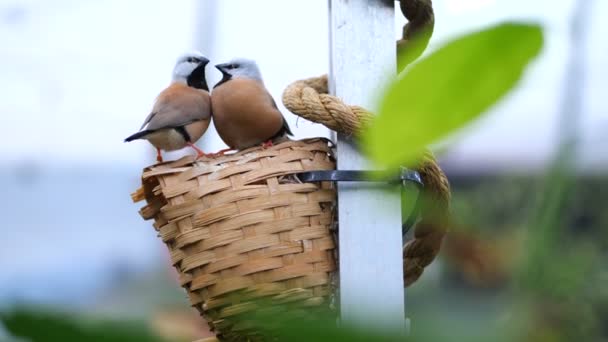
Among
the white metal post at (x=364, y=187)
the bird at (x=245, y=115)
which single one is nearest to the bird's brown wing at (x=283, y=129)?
the bird at (x=245, y=115)

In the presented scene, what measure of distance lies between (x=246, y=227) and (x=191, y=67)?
420 mm

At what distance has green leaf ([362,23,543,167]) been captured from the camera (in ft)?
0.41

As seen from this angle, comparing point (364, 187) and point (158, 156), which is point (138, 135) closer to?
point (158, 156)

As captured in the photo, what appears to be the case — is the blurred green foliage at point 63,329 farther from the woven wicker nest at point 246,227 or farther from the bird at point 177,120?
the bird at point 177,120

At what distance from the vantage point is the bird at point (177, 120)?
117 centimetres

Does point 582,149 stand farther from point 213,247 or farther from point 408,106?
point 213,247

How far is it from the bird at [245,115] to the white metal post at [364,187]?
11cm

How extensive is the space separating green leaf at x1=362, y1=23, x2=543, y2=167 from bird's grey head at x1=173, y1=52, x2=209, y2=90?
1.22 meters

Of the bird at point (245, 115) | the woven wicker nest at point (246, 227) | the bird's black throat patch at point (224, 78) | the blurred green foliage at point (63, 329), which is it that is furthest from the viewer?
the bird's black throat patch at point (224, 78)

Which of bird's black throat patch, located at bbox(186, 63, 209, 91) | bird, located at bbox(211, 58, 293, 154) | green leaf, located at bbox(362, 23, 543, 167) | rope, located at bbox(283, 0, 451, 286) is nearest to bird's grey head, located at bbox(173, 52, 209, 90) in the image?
bird's black throat patch, located at bbox(186, 63, 209, 91)

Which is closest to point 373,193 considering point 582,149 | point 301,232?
point 301,232

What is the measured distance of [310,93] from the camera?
1075 millimetres

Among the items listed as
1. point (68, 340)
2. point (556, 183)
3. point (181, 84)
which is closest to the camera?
point (68, 340)

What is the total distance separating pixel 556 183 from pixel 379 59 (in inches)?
32.5
